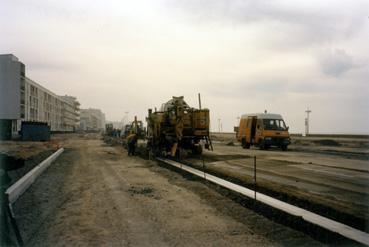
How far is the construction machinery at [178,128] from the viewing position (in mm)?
23984

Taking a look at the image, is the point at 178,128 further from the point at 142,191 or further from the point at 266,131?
the point at 142,191

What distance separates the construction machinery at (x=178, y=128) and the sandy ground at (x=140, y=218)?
10592 mm

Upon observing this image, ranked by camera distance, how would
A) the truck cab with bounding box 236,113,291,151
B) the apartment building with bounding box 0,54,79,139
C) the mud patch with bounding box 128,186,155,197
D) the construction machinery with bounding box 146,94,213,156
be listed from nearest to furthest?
the mud patch with bounding box 128,186,155,197 < the construction machinery with bounding box 146,94,213,156 < the truck cab with bounding box 236,113,291,151 < the apartment building with bounding box 0,54,79,139

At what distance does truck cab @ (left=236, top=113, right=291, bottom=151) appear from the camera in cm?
3225

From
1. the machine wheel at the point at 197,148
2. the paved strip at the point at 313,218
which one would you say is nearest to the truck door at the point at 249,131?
the machine wheel at the point at 197,148

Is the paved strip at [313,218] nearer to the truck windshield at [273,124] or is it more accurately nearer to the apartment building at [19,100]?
the truck windshield at [273,124]

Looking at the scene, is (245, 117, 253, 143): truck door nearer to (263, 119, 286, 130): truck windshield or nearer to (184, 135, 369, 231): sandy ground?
(263, 119, 286, 130): truck windshield

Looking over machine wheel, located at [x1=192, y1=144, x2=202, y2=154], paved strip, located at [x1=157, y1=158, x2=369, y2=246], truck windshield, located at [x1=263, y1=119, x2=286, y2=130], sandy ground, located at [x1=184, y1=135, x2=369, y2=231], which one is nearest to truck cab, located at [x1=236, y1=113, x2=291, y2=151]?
truck windshield, located at [x1=263, y1=119, x2=286, y2=130]

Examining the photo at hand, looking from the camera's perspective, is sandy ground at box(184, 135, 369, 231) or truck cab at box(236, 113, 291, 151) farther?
truck cab at box(236, 113, 291, 151)

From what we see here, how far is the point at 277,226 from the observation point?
796cm

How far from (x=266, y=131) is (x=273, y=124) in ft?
3.29

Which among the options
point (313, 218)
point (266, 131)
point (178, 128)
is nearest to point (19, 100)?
point (266, 131)

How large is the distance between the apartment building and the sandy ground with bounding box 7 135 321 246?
49803 millimetres

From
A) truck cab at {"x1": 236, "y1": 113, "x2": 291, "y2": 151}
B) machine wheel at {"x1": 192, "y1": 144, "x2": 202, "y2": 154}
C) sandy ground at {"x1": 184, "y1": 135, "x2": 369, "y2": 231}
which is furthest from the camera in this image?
truck cab at {"x1": 236, "y1": 113, "x2": 291, "y2": 151}
